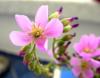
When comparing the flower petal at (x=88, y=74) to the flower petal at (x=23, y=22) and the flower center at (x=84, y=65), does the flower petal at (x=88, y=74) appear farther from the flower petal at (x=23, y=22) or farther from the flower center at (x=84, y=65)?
the flower petal at (x=23, y=22)

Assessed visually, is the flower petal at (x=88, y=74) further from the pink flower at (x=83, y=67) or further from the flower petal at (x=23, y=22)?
the flower petal at (x=23, y=22)

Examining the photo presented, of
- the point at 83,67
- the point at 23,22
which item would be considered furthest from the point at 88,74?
the point at 23,22

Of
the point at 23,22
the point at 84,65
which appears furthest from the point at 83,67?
the point at 23,22

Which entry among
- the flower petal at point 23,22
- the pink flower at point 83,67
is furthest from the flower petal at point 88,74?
the flower petal at point 23,22

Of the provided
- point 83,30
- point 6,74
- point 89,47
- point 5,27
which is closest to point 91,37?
point 89,47

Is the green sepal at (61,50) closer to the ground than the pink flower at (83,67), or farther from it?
farther from it

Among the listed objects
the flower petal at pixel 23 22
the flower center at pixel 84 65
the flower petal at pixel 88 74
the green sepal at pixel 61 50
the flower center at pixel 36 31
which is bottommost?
the flower petal at pixel 88 74

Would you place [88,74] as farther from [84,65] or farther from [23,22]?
[23,22]
